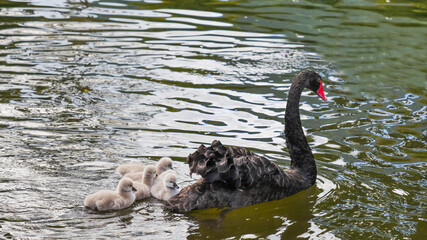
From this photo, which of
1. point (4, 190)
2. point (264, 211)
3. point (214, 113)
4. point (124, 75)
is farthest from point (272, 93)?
point (4, 190)

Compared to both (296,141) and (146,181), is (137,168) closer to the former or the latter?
(146,181)

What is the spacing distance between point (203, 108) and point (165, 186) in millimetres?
2468

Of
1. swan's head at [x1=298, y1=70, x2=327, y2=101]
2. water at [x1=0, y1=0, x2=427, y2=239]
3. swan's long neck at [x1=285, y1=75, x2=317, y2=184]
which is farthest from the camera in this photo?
swan's head at [x1=298, y1=70, x2=327, y2=101]

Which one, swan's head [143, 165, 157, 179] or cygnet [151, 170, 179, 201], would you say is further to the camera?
swan's head [143, 165, 157, 179]

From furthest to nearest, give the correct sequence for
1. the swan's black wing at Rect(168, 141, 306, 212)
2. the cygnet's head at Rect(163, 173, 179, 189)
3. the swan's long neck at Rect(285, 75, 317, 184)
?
the swan's long neck at Rect(285, 75, 317, 184) < the cygnet's head at Rect(163, 173, 179, 189) < the swan's black wing at Rect(168, 141, 306, 212)

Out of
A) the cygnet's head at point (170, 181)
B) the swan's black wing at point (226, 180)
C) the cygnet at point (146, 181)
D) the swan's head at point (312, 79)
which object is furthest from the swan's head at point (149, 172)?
the swan's head at point (312, 79)

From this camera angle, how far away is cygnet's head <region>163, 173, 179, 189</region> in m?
5.21

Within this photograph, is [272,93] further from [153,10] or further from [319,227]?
[153,10]

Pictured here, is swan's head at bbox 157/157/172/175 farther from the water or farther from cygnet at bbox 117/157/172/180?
the water

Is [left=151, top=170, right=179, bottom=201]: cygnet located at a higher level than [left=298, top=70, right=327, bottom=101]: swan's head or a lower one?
lower

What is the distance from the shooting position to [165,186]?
5266 mm

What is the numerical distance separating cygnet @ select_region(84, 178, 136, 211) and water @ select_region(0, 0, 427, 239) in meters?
0.06

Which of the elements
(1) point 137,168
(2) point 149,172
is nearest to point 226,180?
(2) point 149,172

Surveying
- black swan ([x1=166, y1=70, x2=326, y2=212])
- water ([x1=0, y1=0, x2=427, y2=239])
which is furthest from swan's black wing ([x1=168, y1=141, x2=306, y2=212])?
water ([x1=0, y1=0, x2=427, y2=239])
